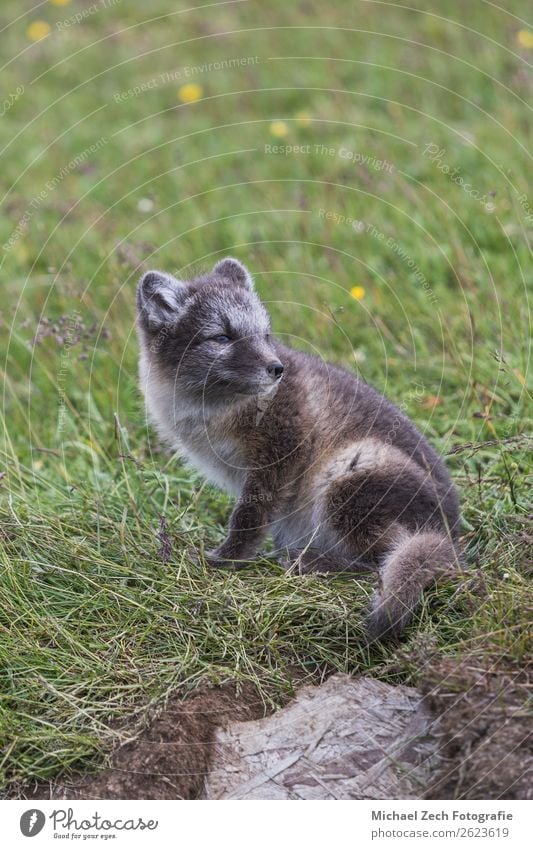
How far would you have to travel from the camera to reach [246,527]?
4.56m

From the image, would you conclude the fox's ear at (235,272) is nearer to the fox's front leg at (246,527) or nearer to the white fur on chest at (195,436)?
the white fur on chest at (195,436)

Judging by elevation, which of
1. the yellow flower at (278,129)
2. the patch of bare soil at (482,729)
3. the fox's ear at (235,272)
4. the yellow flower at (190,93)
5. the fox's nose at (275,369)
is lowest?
the patch of bare soil at (482,729)

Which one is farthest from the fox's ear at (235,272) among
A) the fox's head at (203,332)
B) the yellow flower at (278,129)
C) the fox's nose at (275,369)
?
the yellow flower at (278,129)

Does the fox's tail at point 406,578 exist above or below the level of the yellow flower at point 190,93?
below

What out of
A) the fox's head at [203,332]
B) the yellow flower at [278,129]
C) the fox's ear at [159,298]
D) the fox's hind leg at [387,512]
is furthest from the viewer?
the yellow flower at [278,129]

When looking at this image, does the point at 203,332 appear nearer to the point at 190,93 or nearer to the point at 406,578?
the point at 406,578

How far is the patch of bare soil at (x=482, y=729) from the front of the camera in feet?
10.2

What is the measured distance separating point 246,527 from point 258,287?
2.88 meters

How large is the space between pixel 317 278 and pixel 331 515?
9.79ft

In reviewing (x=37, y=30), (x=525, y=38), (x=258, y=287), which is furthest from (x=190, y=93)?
(x=258, y=287)

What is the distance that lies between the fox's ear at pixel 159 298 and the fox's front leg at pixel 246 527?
3.12ft

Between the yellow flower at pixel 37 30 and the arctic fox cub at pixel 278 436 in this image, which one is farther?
the yellow flower at pixel 37 30

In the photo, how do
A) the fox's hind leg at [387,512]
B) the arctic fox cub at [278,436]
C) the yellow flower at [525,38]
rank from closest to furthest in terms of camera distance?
the fox's hind leg at [387,512], the arctic fox cub at [278,436], the yellow flower at [525,38]

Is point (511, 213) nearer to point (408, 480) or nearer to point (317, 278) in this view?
point (317, 278)
